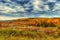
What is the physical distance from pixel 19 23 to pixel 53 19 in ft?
5.93

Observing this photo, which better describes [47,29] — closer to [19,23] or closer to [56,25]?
[56,25]

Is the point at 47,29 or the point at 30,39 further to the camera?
the point at 47,29

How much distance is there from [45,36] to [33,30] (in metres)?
0.72

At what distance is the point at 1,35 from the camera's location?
8.01 meters

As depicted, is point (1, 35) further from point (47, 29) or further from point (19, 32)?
point (47, 29)

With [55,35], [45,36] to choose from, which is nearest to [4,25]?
[45,36]

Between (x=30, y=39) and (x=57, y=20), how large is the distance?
5.92ft

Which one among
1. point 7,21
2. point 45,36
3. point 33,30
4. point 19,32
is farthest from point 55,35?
point 7,21

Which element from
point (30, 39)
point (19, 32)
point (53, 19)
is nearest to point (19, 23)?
point (19, 32)

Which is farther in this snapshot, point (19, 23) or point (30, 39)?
point (19, 23)

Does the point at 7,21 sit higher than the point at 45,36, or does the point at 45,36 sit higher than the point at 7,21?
the point at 7,21

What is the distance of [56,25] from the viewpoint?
8570mm

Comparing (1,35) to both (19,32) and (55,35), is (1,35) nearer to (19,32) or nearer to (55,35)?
(19,32)

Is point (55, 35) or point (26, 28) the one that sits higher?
point (26, 28)
